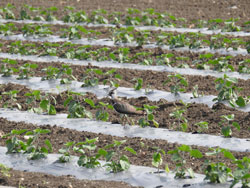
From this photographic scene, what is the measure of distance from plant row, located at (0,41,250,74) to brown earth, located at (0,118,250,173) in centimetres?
241

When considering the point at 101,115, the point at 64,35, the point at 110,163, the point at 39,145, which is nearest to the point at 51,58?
the point at 64,35

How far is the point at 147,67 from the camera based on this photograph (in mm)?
7918

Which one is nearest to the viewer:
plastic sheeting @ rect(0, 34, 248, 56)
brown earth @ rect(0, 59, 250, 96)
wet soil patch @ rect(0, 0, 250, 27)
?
brown earth @ rect(0, 59, 250, 96)

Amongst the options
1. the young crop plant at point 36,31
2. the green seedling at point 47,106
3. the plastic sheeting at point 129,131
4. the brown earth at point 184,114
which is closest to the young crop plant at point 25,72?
the brown earth at point 184,114

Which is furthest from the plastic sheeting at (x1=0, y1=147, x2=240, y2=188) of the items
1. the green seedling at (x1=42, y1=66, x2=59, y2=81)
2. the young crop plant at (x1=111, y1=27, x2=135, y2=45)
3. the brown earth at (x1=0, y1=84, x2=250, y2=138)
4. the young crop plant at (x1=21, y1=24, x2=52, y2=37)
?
the young crop plant at (x1=21, y1=24, x2=52, y2=37)

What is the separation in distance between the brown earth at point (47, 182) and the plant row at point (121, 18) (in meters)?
6.25

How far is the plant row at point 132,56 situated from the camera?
24.6 ft

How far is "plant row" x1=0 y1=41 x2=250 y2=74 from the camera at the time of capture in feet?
24.6

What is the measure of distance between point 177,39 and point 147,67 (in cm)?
122

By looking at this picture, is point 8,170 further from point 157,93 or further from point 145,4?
point 145,4

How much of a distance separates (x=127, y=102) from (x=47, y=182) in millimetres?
2453

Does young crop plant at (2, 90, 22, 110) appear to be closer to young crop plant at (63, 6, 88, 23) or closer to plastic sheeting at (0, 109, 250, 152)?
plastic sheeting at (0, 109, 250, 152)

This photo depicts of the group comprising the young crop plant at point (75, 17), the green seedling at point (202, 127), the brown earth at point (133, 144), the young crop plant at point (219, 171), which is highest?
the young crop plant at point (75, 17)

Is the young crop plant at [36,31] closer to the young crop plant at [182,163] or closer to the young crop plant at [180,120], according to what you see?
the young crop plant at [180,120]
